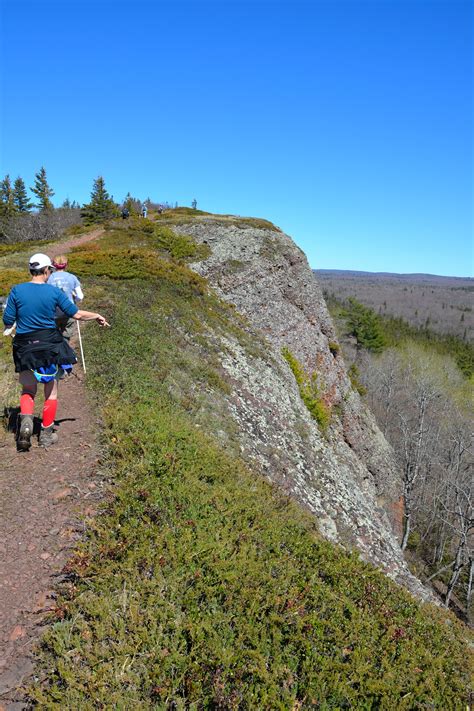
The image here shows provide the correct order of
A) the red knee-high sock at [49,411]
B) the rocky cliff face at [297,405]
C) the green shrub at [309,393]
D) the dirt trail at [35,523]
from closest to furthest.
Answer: the dirt trail at [35,523] < the red knee-high sock at [49,411] < the rocky cliff face at [297,405] < the green shrub at [309,393]

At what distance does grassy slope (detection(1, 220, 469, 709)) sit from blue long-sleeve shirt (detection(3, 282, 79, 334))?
2.41 m

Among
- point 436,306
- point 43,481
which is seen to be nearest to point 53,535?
point 43,481

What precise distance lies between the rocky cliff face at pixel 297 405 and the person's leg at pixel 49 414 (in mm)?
4959

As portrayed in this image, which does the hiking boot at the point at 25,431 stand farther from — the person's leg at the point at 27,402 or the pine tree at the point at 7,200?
the pine tree at the point at 7,200

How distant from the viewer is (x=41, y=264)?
621 cm

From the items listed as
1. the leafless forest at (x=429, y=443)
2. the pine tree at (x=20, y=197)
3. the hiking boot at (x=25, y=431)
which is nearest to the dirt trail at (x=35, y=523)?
the hiking boot at (x=25, y=431)

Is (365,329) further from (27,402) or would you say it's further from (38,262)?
(38,262)

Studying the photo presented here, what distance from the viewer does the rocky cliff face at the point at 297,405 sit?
472 inches

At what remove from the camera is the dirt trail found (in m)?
3.96

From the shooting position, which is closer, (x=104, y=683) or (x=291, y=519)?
(x=104, y=683)

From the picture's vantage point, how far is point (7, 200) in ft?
195

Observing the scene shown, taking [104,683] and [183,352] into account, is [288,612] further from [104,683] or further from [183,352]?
[183,352]

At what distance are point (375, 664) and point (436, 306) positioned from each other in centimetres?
19838

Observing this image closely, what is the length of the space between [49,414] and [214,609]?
4324 millimetres
